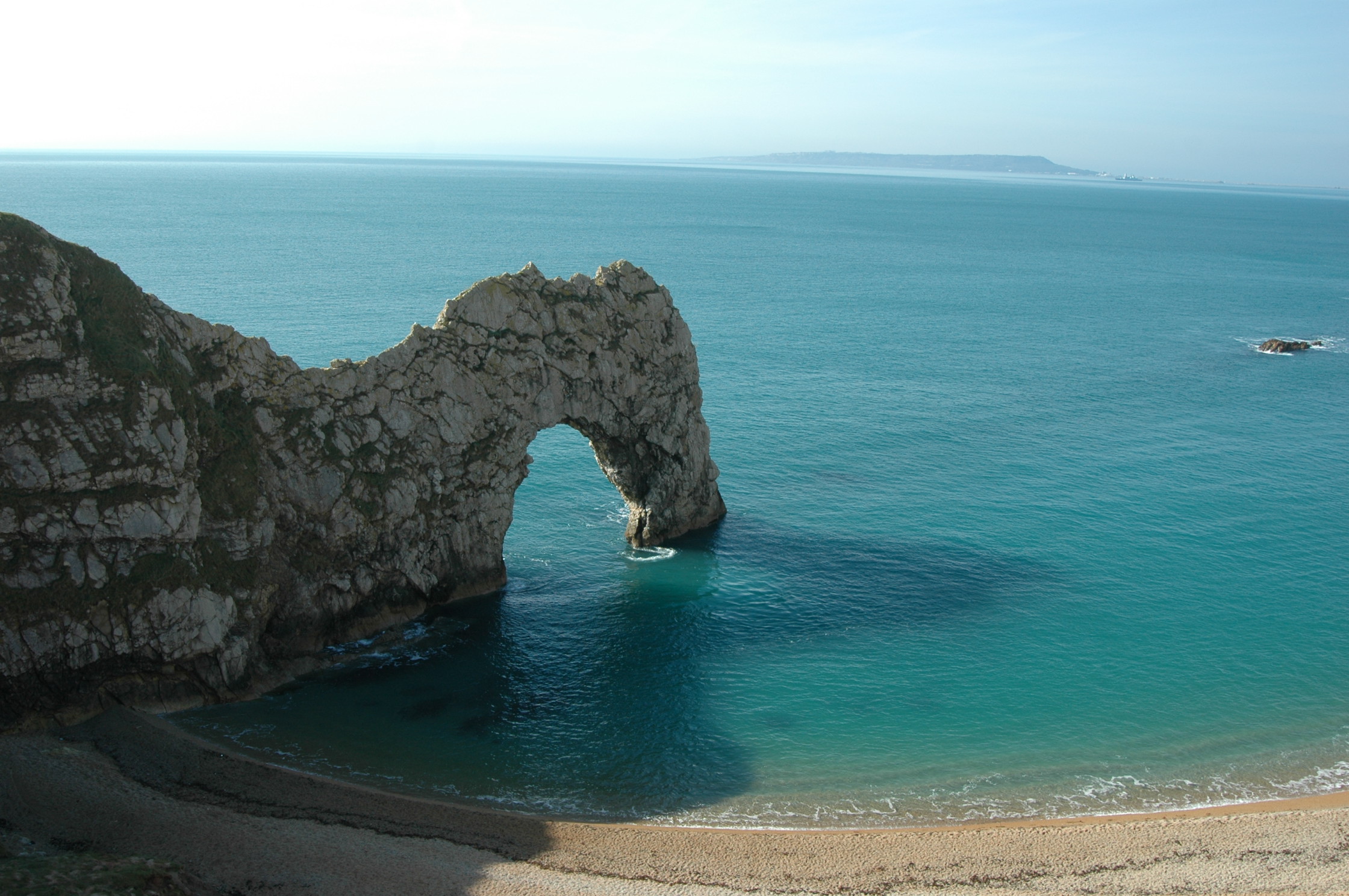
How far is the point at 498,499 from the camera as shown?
4975 cm

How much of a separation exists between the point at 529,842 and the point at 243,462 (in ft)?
67.4

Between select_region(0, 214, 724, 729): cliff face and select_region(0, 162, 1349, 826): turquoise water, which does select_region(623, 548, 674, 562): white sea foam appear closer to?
select_region(0, 162, 1349, 826): turquoise water

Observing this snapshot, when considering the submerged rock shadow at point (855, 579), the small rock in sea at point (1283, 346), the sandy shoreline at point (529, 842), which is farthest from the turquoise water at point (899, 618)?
the small rock in sea at point (1283, 346)

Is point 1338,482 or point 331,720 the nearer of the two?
point 331,720

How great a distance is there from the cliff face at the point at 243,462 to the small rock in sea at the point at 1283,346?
9598 centimetres

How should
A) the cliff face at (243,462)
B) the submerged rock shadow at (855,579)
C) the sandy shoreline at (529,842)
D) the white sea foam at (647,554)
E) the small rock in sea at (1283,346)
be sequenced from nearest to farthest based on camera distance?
the sandy shoreline at (529,842), the cliff face at (243,462), the submerged rock shadow at (855,579), the white sea foam at (647,554), the small rock in sea at (1283,346)

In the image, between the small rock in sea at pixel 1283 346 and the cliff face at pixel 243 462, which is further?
the small rock in sea at pixel 1283 346

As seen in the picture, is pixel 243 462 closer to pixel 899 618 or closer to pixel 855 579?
pixel 855 579

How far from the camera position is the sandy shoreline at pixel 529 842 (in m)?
30.1

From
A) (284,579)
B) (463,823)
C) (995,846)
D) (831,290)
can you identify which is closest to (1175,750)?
(995,846)

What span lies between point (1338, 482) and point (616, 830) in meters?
65.2

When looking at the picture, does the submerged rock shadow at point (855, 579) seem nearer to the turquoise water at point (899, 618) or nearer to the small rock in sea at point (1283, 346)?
the turquoise water at point (899, 618)

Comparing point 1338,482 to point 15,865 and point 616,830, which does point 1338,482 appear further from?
point 15,865

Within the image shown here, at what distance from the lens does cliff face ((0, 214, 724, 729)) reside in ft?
117
